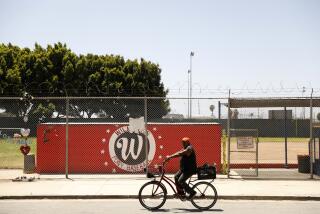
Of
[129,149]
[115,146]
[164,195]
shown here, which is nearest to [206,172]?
[164,195]

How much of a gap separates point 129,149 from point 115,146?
0.51 meters

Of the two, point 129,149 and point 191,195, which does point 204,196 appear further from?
point 129,149

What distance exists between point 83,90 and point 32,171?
118 ft

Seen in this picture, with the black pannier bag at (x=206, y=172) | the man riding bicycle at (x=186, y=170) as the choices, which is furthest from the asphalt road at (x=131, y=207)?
the black pannier bag at (x=206, y=172)

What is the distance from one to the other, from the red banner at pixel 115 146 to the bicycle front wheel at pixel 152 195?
6409mm

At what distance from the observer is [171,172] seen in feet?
59.8

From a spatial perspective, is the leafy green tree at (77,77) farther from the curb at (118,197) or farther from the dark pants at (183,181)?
the dark pants at (183,181)

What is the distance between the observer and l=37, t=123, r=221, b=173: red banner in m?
18.1

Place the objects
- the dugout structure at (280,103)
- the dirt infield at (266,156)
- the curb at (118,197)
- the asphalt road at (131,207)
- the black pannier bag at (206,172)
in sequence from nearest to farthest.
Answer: the asphalt road at (131,207)
the black pannier bag at (206,172)
the curb at (118,197)
the dugout structure at (280,103)
the dirt infield at (266,156)

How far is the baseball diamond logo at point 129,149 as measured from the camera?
18000mm

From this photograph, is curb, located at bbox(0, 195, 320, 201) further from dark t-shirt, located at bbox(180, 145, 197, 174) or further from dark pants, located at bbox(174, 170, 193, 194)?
dark t-shirt, located at bbox(180, 145, 197, 174)

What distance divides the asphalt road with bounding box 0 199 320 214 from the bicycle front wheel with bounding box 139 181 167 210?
6.3 inches

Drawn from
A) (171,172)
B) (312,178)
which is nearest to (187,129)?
(171,172)

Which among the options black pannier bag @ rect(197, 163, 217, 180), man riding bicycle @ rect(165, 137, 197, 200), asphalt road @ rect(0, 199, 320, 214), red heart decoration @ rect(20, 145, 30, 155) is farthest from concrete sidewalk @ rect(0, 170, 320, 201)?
man riding bicycle @ rect(165, 137, 197, 200)
